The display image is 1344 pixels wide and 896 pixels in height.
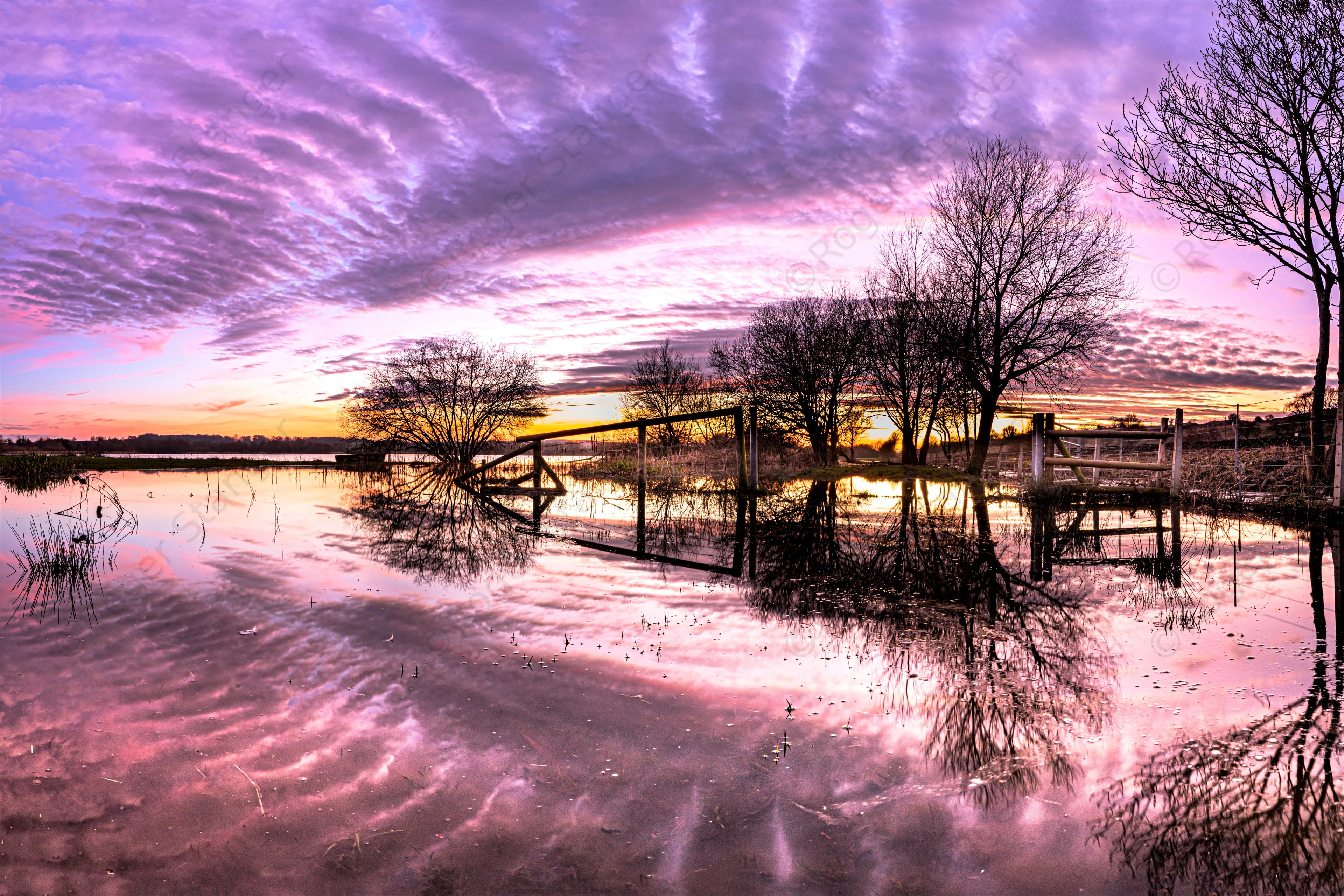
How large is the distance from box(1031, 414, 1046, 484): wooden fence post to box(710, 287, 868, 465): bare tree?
57.0 ft

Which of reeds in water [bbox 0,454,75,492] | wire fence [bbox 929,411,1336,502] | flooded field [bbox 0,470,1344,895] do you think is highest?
wire fence [bbox 929,411,1336,502]

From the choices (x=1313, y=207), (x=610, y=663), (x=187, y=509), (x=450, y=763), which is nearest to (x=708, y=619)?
(x=610, y=663)

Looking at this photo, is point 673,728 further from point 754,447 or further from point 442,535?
point 754,447

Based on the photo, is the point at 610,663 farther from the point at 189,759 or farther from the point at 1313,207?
the point at 1313,207

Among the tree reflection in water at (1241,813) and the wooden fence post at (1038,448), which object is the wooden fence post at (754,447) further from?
the tree reflection in water at (1241,813)

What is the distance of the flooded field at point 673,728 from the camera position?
2.53 m

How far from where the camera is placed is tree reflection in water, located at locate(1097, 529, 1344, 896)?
2.40m

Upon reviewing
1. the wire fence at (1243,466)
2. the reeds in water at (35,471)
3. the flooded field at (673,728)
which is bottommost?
the flooded field at (673,728)

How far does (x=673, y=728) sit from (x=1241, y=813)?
8.09 feet

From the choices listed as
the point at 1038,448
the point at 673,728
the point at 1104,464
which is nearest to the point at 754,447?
the point at 1038,448

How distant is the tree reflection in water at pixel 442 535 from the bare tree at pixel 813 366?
72.6 ft

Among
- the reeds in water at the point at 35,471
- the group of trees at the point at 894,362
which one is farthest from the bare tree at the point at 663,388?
the reeds in water at the point at 35,471

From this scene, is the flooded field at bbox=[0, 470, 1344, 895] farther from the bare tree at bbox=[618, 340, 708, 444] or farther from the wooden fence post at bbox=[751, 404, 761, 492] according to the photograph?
the bare tree at bbox=[618, 340, 708, 444]

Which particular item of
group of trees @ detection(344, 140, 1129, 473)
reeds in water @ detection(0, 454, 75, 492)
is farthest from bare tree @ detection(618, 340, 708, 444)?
reeds in water @ detection(0, 454, 75, 492)
